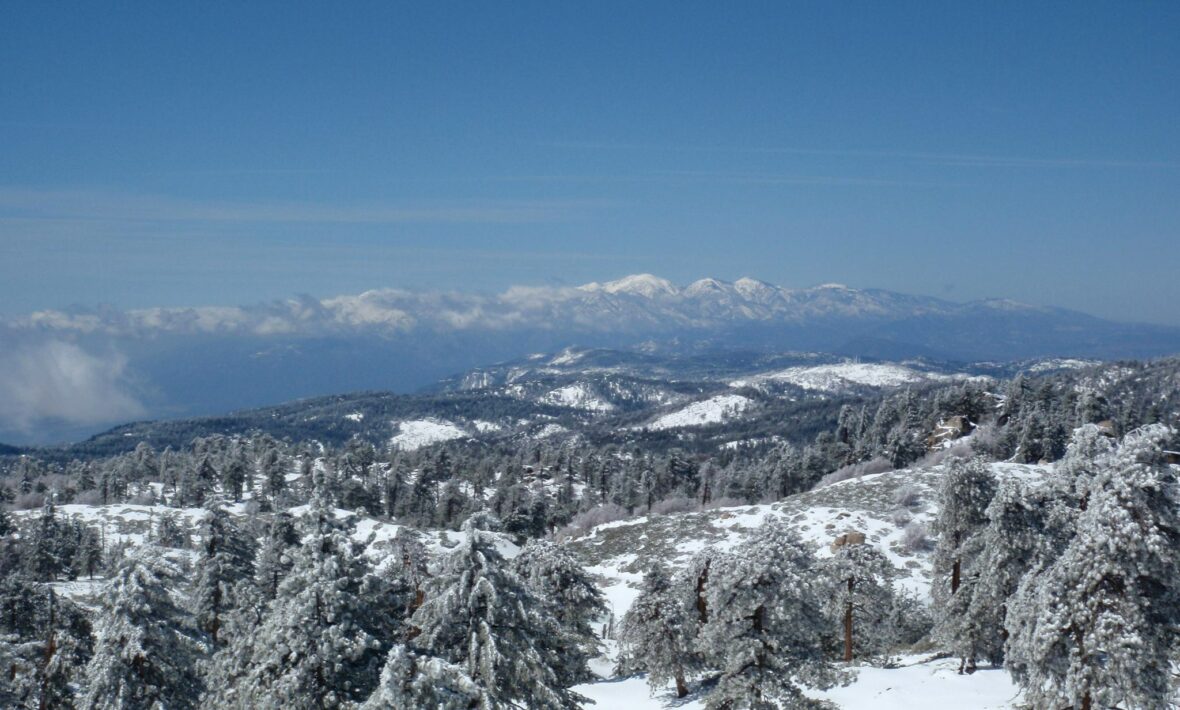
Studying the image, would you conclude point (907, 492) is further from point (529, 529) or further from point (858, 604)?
point (529, 529)

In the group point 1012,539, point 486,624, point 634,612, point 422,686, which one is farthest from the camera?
point 634,612

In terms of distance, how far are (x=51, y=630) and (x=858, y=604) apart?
111 feet

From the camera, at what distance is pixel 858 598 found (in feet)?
114

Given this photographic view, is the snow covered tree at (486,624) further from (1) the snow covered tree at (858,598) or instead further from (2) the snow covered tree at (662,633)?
(1) the snow covered tree at (858,598)

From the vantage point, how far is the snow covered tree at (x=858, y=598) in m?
34.3

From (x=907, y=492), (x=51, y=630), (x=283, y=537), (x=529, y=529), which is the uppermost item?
(x=283, y=537)

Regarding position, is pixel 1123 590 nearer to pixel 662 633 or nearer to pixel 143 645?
pixel 662 633

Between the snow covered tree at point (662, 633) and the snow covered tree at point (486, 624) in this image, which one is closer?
the snow covered tree at point (486, 624)

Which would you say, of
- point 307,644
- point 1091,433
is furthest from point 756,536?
point 307,644

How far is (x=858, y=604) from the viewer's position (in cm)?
3528

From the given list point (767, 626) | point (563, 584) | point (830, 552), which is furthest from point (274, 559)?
point (830, 552)

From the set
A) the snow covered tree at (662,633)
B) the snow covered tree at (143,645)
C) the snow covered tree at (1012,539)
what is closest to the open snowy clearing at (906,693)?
the snow covered tree at (662,633)

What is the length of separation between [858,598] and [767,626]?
50.0 feet

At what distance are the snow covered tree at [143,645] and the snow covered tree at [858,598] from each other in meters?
27.0
